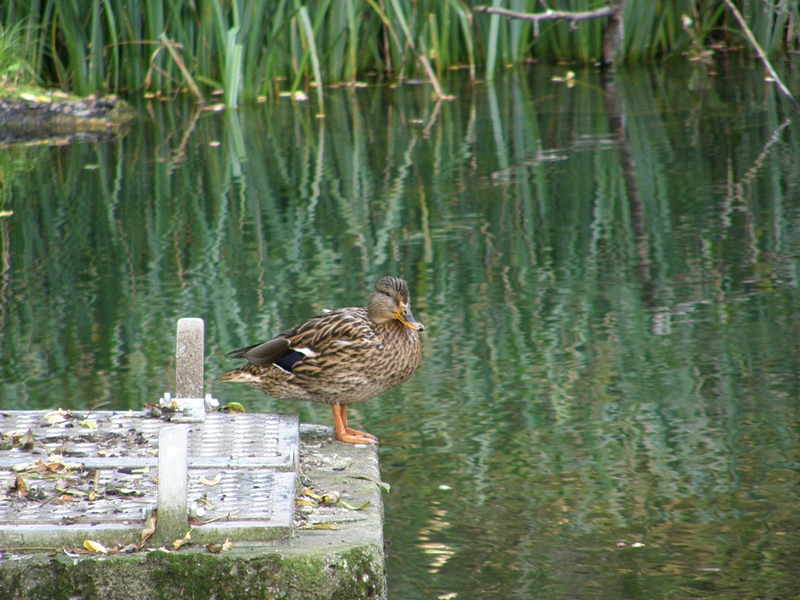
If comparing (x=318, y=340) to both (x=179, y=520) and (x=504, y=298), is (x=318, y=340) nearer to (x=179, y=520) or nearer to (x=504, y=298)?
(x=179, y=520)

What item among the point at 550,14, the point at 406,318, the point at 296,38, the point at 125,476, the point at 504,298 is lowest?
the point at 504,298

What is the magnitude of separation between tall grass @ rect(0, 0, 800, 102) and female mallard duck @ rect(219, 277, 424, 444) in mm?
6999

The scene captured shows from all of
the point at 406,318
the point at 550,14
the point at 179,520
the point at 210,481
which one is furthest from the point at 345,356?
the point at 550,14

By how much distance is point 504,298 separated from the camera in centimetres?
593

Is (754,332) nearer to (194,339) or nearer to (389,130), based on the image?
(194,339)

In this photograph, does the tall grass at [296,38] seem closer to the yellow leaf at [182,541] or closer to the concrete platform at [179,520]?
the concrete platform at [179,520]

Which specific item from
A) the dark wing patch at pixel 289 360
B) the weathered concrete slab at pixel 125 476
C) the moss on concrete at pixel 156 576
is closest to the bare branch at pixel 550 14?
the dark wing patch at pixel 289 360

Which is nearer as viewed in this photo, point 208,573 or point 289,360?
point 208,573

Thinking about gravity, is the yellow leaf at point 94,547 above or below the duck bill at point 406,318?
below

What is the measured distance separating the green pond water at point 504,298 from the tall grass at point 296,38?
758 mm

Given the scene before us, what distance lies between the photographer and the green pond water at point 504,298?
11.9 feet

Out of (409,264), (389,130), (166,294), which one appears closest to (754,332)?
(409,264)

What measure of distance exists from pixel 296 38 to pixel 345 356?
846 centimetres

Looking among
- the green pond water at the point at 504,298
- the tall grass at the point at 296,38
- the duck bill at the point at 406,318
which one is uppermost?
the tall grass at the point at 296,38
